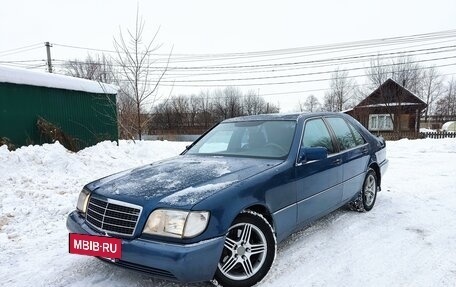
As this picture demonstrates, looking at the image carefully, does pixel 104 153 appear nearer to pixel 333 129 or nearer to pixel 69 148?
pixel 69 148

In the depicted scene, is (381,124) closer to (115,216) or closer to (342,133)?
(342,133)

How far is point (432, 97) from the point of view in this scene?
5388 cm

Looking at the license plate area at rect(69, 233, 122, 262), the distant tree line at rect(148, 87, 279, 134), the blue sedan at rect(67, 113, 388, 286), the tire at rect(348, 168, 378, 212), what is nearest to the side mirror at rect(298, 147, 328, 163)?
the blue sedan at rect(67, 113, 388, 286)

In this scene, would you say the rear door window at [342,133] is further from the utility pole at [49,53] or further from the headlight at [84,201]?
the utility pole at [49,53]

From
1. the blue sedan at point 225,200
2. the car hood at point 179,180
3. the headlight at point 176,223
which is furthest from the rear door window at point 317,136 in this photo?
the headlight at point 176,223

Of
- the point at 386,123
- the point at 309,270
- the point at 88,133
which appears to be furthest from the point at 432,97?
the point at 309,270

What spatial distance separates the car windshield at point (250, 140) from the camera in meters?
3.61

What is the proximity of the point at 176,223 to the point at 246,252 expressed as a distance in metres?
0.74

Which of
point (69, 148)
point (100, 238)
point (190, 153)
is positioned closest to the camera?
point (100, 238)

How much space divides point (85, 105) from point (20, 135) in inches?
104

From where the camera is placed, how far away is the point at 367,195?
4969 millimetres

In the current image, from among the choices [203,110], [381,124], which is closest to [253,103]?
[203,110]

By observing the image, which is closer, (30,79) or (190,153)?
(190,153)

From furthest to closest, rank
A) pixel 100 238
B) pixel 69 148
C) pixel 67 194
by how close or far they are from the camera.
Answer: pixel 69 148 < pixel 67 194 < pixel 100 238
